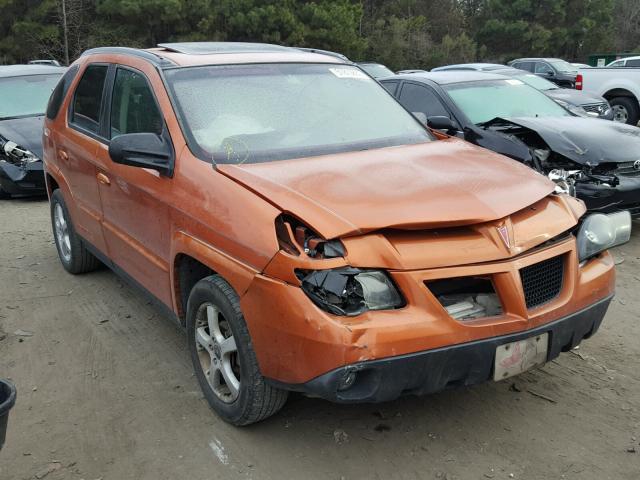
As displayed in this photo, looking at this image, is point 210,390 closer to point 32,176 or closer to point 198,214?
point 198,214

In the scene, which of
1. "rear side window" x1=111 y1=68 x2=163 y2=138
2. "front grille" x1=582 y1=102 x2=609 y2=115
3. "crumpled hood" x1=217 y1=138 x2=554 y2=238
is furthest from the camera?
"front grille" x1=582 y1=102 x2=609 y2=115

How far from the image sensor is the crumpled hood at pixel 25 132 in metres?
8.63

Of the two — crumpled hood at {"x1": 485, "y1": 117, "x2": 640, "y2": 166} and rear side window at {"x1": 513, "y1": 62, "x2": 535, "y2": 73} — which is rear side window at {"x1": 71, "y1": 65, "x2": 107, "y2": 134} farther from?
rear side window at {"x1": 513, "y1": 62, "x2": 535, "y2": 73}

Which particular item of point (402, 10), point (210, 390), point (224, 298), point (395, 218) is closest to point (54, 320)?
point (210, 390)

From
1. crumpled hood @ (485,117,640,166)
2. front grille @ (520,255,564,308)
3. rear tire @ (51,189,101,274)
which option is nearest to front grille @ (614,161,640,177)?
crumpled hood @ (485,117,640,166)

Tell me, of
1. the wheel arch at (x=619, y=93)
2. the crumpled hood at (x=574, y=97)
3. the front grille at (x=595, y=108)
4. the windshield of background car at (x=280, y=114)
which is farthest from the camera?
the wheel arch at (x=619, y=93)

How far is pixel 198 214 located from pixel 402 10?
48091 millimetres

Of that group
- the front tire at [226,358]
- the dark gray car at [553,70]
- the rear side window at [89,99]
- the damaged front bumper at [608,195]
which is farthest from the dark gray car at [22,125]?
the dark gray car at [553,70]

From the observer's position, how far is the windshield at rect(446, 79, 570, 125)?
23.8ft

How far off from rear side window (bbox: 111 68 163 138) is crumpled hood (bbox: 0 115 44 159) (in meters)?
4.73

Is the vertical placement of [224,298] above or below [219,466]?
above

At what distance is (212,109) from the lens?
370 cm

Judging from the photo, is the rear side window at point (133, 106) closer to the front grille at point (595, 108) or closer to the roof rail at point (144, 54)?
the roof rail at point (144, 54)

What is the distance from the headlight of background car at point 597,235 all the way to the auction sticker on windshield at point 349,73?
1.78 m
